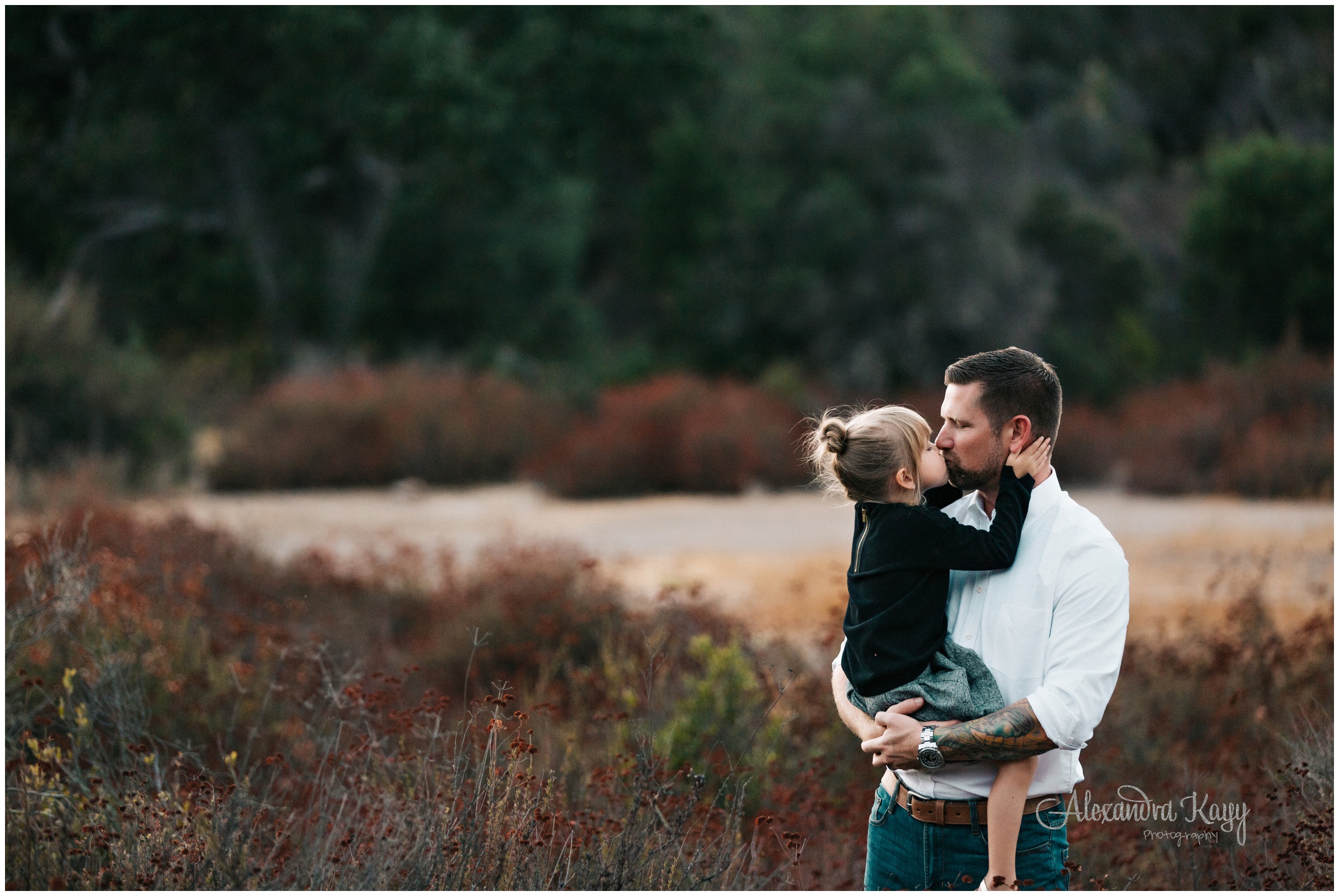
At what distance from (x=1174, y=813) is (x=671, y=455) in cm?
1216

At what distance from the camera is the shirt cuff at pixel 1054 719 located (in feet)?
7.80

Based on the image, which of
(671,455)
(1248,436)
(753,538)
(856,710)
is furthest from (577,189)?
(856,710)

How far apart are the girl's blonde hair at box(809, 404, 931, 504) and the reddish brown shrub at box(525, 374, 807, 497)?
13198mm

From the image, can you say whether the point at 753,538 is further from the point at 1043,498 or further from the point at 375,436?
the point at 1043,498

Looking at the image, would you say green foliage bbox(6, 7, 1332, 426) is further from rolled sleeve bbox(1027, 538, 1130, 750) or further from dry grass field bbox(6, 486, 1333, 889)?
rolled sleeve bbox(1027, 538, 1130, 750)

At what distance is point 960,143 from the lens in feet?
79.5

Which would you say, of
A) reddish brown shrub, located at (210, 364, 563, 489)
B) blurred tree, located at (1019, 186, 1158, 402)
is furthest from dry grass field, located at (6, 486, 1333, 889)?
blurred tree, located at (1019, 186, 1158, 402)

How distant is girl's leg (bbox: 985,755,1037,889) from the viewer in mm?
2473

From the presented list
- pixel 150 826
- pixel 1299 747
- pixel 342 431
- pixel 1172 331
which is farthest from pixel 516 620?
pixel 1172 331

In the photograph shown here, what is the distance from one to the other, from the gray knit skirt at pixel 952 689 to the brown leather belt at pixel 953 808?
17 centimetres

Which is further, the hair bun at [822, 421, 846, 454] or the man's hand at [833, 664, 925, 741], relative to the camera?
the hair bun at [822, 421, 846, 454]

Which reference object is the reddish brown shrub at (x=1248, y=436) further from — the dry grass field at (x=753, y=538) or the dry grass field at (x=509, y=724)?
the dry grass field at (x=509, y=724)

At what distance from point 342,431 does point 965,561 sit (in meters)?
15.8

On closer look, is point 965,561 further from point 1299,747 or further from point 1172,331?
point 1172,331
